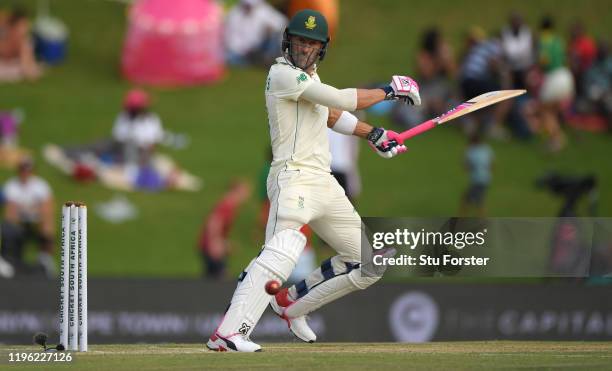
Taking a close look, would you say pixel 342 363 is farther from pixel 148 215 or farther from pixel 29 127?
pixel 29 127

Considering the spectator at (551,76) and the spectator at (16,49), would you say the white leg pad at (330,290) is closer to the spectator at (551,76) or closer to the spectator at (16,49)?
the spectator at (551,76)

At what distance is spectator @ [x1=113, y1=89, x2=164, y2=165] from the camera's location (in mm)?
Answer: 17062

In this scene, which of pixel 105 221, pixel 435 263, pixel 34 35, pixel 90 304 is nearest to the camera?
pixel 435 263

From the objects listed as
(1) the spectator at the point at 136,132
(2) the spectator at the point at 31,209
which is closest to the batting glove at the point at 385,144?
(2) the spectator at the point at 31,209

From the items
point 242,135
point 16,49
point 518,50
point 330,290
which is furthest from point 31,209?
point 330,290

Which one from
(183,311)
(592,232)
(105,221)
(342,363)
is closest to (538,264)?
(592,232)

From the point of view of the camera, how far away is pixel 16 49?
19.5 meters

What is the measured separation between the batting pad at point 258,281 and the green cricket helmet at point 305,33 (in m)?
1.00

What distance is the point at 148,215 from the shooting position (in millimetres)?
16938

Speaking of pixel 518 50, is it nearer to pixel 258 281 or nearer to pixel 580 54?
pixel 580 54

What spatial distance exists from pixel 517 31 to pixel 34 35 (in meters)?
6.34

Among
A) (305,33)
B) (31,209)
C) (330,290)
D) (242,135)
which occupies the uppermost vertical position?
(305,33)

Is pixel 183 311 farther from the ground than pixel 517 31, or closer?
closer

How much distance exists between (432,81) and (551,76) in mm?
1427
